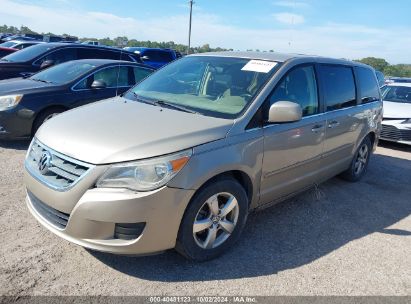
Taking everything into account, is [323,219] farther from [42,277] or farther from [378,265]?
[42,277]

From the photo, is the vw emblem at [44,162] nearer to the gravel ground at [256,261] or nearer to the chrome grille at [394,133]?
the gravel ground at [256,261]

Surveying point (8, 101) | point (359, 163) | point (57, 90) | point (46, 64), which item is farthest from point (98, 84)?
point (359, 163)

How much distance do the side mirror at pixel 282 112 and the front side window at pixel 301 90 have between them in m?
0.18

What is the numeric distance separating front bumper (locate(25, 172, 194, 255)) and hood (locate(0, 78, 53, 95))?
3797mm

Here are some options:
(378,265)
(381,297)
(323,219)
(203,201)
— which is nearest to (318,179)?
(323,219)

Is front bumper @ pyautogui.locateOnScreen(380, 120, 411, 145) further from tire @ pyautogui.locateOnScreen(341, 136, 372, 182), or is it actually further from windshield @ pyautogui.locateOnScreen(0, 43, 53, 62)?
windshield @ pyautogui.locateOnScreen(0, 43, 53, 62)

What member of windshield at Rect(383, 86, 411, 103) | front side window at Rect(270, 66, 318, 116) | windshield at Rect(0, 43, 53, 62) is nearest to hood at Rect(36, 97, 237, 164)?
front side window at Rect(270, 66, 318, 116)

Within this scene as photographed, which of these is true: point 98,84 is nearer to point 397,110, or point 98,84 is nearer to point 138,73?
point 138,73

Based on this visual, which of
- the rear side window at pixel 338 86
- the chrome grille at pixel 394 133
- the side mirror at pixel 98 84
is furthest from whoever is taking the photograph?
the chrome grille at pixel 394 133

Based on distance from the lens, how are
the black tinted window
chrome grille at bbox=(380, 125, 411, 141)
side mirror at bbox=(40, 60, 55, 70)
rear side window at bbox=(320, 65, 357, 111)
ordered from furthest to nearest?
the black tinted window < side mirror at bbox=(40, 60, 55, 70) < chrome grille at bbox=(380, 125, 411, 141) < rear side window at bbox=(320, 65, 357, 111)

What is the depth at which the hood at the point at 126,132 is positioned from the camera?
276cm

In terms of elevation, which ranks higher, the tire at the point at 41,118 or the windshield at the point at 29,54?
the windshield at the point at 29,54

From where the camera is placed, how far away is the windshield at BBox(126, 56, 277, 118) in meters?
3.54

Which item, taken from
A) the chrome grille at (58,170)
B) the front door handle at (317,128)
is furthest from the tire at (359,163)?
the chrome grille at (58,170)
